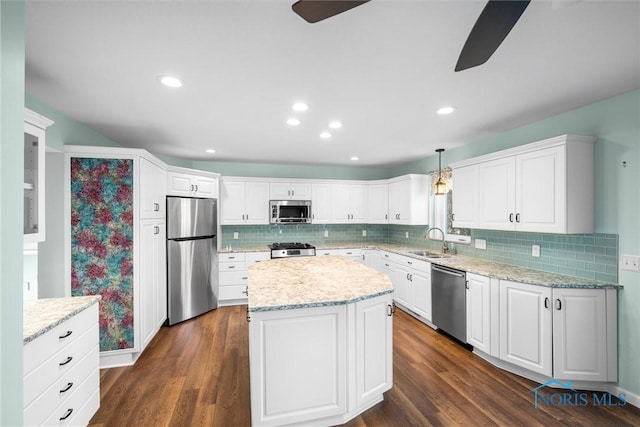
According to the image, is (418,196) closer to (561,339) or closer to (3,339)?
(561,339)

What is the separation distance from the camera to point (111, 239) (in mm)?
2822

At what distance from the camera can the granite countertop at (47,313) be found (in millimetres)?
1524

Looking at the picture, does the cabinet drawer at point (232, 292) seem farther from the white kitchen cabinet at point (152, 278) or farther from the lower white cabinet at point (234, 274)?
the white kitchen cabinet at point (152, 278)

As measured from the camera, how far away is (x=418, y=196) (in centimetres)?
481

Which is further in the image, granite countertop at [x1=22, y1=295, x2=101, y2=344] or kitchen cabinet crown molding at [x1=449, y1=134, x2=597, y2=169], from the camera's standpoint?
kitchen cabinet crown molding at [x1=449, y1=134, x2=597, y2=169]

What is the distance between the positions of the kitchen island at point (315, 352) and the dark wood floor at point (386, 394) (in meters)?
0.28

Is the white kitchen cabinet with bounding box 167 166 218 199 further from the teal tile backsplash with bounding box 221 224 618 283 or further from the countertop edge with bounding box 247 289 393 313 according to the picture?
the countertop edge with bounding box 247 289 393 313

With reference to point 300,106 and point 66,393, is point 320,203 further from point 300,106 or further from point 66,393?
point 66,393

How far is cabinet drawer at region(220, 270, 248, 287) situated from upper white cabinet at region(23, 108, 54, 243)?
3.04 meters

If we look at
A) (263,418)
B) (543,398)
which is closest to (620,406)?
(543,398)

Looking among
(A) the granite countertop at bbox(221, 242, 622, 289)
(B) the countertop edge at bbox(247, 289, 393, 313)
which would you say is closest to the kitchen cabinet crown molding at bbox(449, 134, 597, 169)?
(A) the granite countertop at bbox(221, 242, 622, 289)

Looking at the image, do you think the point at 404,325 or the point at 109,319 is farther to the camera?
the point at 404,325

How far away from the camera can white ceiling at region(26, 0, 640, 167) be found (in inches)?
53.2

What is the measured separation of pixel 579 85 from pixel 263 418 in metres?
3.26
